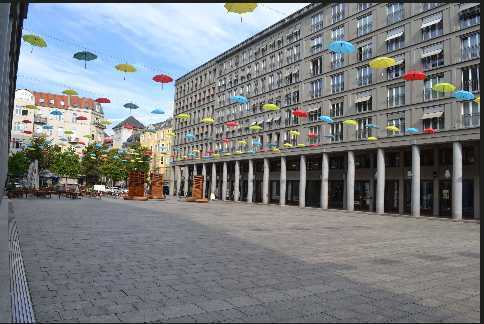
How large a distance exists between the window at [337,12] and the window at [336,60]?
392cm

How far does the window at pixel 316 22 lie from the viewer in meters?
46.7

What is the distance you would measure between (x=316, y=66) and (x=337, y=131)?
9.12m

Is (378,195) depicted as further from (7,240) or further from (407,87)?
(7,240)

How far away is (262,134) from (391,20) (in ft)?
75.2

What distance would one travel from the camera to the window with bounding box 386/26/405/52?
37281 mm

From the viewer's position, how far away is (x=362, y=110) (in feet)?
135

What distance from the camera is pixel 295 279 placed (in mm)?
7438

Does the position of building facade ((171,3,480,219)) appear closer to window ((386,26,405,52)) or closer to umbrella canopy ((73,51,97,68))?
window ((386,26,405,52))

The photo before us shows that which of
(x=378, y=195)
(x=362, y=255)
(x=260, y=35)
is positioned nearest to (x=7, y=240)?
(x=362, y=255)

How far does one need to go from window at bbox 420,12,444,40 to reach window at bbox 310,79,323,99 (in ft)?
42.6

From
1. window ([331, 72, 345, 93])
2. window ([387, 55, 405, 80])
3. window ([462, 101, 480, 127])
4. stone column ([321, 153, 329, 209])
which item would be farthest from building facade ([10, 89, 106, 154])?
window ([462, 101, 480, 127])

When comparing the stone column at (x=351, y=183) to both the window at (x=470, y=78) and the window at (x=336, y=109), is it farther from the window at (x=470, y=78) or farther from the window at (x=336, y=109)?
the window at (x=470, y=78)

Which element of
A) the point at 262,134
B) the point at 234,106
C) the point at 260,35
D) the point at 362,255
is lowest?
the point at 362,255

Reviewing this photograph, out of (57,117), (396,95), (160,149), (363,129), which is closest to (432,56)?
(396,95)
